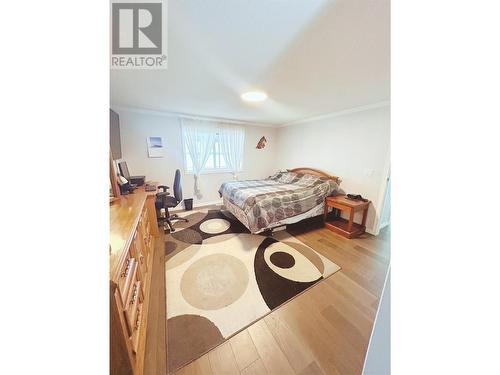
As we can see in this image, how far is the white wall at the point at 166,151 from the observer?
326 centimetres

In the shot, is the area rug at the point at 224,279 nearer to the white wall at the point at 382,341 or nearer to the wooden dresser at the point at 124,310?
the wooden dresser at the point at 124,310

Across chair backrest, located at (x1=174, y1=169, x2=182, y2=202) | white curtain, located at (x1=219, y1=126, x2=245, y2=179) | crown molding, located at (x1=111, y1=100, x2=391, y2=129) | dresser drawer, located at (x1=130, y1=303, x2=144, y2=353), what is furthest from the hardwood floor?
white curtain, located at (x1=219, y1=126, x2=245, y2=179)

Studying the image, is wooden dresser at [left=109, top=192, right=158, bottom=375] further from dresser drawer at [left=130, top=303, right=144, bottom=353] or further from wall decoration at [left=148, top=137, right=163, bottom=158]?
wall decoration at [left=148, top=137, right=163, bottom=158]

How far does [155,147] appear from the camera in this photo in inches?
139

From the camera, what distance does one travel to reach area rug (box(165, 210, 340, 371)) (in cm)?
133

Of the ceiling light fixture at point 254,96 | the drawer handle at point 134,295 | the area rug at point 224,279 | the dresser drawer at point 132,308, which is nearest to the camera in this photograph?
the dresser drawer at point 132,308

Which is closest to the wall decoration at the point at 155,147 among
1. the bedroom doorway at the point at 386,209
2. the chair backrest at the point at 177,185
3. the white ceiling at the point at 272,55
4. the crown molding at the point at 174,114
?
the crown molding at the point at 174,114

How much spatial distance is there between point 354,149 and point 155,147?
12.9ft

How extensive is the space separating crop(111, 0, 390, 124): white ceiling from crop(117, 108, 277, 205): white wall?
54cm

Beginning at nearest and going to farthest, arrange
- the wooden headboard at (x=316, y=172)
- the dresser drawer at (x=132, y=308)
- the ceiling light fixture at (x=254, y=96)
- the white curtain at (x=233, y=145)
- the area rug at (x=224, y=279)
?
the dresser drawer at (x=132, y=308)
the area rug at (x=224, y=279)
the ceiling light fixture at (x=254, y=96)
the wooden headboard at (x=316, y=172)
the white curtain at (x=233, y=145)

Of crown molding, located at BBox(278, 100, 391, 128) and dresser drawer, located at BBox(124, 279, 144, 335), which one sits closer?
dresser drawer, located at BBox(124, 279, 144, 335)

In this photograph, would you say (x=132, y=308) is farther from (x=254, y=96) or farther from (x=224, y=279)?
(x=254, y=96)

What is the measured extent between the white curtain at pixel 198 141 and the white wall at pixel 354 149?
223cm
